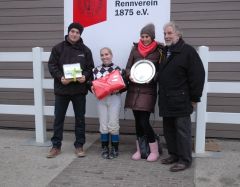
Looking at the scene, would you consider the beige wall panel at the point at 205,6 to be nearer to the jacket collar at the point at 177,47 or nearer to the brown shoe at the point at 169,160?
the jacket collar at the point at 177,47

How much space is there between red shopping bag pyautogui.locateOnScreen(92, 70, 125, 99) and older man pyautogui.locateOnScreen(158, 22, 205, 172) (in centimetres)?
54

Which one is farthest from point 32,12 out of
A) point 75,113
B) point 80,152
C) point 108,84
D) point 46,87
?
point 80,152

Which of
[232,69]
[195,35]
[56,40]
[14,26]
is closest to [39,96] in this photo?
[56,40]

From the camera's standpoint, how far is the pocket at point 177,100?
15.3ft

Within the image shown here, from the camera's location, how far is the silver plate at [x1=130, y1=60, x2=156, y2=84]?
16.3 feet

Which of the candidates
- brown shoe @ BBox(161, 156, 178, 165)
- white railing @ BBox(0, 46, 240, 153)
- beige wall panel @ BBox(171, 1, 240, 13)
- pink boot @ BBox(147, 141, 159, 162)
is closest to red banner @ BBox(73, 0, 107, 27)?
white railing @ BBox(0, 46, 240, 153)

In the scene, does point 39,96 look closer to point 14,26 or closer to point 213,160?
point 14,26

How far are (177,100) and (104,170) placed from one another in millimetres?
Answer: 1244

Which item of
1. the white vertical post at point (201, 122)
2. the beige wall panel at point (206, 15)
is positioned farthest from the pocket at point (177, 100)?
the beige wall panel at point (206, 15)

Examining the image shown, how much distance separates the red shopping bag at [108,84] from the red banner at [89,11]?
113 centimetres

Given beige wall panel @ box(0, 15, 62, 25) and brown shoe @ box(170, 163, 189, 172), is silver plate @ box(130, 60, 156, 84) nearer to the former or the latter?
brown shoe @ box(170, 163, 189, 172)

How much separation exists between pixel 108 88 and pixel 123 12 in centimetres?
132

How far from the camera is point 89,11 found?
582 centimetres

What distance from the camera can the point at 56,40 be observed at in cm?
649
